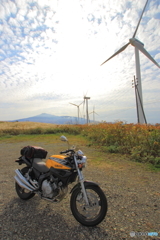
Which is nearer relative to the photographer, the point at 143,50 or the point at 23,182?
the point at 23,182

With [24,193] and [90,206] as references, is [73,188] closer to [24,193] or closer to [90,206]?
[90,206]

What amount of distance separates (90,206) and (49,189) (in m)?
0.85

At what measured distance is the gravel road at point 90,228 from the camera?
2.77 metres

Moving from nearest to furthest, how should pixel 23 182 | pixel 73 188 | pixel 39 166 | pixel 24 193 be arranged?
pixel 73 188 → pixel 39 166 → pixel 23 182 → pixel 24 193

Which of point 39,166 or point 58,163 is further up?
point 58,163

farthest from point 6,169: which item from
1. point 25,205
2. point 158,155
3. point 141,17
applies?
point 141,17

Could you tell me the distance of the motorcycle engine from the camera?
3240 mm

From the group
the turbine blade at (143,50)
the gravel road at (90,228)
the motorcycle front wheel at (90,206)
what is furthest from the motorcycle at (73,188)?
the turbine blade at (143,50)

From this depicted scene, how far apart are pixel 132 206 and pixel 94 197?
111 cm

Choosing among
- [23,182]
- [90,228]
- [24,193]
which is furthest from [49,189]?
[24,193]

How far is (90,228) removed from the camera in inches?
115

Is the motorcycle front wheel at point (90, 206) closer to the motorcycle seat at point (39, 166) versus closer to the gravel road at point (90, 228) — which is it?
the gravel road at point (90, 228)

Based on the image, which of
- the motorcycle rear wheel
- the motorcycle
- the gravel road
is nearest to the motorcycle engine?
the motorcycle

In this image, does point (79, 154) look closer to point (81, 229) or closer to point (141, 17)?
point (81, 229)
